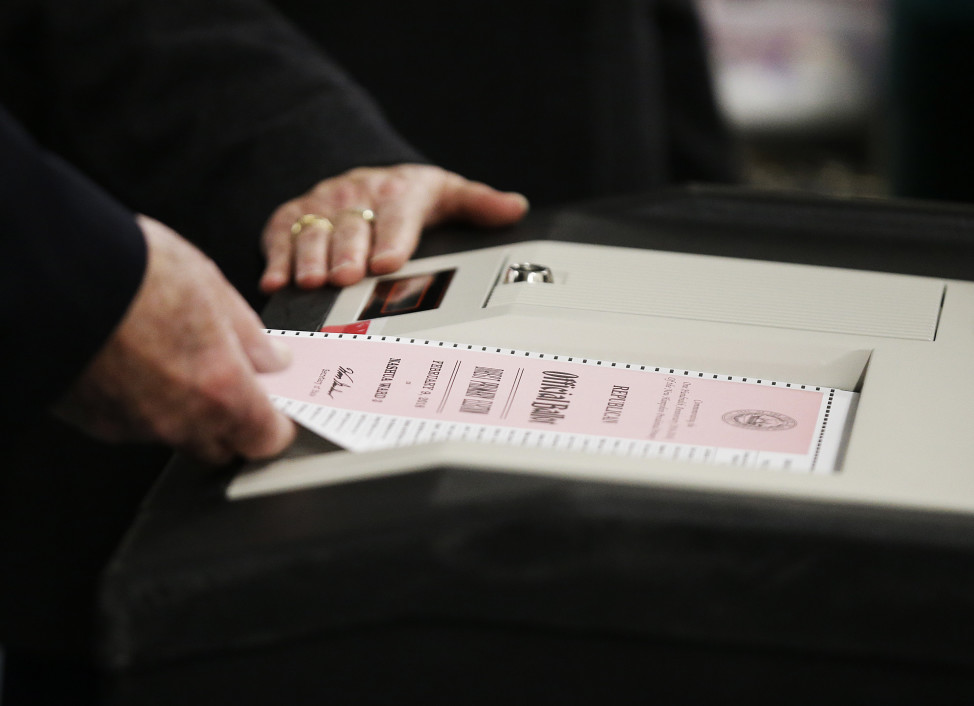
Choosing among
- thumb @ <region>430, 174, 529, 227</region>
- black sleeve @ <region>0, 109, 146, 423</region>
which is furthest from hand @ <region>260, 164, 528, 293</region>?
black sleeve @ <region>0, 109, 146, 423</region>

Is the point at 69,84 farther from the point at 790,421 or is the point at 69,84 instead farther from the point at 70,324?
the point at 790,421

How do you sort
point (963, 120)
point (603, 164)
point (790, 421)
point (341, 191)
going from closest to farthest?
point (790, 421) < point (341, 191) < point (603, 164) < point (963, 120)

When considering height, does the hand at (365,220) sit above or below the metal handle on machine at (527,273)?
below

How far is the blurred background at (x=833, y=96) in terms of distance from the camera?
2033 mm

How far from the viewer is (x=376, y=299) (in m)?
0.75

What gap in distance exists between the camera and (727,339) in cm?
65

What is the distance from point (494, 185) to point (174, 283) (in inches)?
36.9

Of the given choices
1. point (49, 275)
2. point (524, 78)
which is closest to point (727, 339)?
point (49, 275)

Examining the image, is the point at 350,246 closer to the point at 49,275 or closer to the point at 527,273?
the point at 527,273

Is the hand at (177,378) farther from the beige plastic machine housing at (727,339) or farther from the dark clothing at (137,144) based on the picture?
the dark clothing at (137,144)

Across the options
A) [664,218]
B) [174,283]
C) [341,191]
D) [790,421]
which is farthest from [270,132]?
[790,421]

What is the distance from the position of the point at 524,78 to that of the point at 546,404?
0.87m

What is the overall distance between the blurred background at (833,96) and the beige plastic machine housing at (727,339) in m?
1.46

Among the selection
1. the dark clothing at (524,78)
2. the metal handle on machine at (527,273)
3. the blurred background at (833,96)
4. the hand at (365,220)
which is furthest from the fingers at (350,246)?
the blurred background at (833,96)
